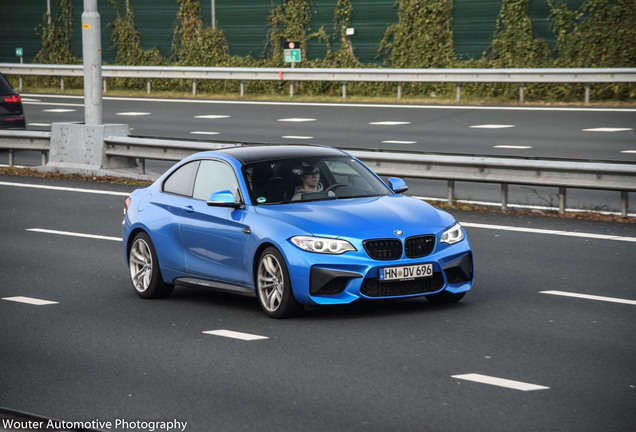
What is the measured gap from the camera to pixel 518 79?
101 feet

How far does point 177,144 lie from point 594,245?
28.3 feet

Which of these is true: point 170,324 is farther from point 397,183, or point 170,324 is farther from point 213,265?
point 397,183

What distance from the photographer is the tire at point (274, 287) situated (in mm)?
9445

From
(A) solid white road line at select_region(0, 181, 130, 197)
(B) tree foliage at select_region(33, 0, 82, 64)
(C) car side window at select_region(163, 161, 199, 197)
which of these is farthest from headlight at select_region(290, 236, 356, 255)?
(B) tree foliage at select_region(33, 0, 82, 64)

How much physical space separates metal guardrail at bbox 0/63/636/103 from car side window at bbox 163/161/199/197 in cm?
1960

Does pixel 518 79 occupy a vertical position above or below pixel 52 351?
above

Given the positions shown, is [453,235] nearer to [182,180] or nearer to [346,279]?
[346,279]

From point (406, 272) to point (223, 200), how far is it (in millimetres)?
1720

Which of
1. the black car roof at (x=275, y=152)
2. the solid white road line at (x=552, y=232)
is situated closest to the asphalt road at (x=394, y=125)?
the solid white road line at (x=552, y=232)

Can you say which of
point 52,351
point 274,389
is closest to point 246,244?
point 52,351

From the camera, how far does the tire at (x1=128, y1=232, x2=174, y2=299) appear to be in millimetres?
10922

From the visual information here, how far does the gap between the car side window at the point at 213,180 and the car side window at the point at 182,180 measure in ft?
0.26

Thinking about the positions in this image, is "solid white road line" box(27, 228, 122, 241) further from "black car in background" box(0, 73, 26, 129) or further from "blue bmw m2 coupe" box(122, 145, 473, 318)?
"black car in background" box(0, 73, 26, 129)

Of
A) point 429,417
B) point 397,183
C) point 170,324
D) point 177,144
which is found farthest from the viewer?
point 177,144
